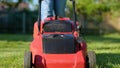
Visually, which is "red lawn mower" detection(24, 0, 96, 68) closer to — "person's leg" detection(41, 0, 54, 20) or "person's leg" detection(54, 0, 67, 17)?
"person's leg" detection(41, 0, 54, 20)

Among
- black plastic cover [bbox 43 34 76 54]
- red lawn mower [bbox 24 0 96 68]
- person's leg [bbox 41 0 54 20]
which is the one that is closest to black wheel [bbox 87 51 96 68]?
red lawn mower [bbox 24 0 96 68]

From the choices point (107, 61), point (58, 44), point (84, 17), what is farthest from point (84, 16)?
point (58, 44)

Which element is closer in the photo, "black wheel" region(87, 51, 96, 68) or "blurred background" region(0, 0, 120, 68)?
"black wheel" region(87, 51, 96, 68)

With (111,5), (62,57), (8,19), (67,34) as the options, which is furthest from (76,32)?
(111,5)

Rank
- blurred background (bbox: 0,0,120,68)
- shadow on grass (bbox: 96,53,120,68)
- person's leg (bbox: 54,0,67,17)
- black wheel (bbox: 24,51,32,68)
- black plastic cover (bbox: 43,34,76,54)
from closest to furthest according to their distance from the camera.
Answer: black wheel (bbox: 24,51,32,68) → black plastic cover (bbox: 43,34,76,54) → shadow on grass (bbox: 96,53,120,68) → person's leg (bbox: 54,0,67,17) → blurred background (bbox: 0,0,120,68)

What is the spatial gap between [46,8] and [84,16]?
977 inches

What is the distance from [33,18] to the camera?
28953 millimetres

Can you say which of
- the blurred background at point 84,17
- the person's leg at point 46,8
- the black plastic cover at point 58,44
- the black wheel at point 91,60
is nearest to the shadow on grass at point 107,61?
the black wheel at point 91,60

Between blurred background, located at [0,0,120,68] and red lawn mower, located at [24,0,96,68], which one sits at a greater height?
blurred background, located at [0,0,120,68]

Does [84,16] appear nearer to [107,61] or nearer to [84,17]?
[84,17]

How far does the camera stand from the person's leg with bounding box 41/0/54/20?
6.27 meters

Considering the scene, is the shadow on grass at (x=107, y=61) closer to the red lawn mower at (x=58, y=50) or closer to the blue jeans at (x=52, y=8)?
the red lawn mower at (x=58, y=50)

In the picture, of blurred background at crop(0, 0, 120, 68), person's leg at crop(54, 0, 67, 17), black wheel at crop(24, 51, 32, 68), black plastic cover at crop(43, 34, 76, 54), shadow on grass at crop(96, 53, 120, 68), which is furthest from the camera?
blurred background at crop(0, 0, 120, 68)

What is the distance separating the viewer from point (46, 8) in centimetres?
630
